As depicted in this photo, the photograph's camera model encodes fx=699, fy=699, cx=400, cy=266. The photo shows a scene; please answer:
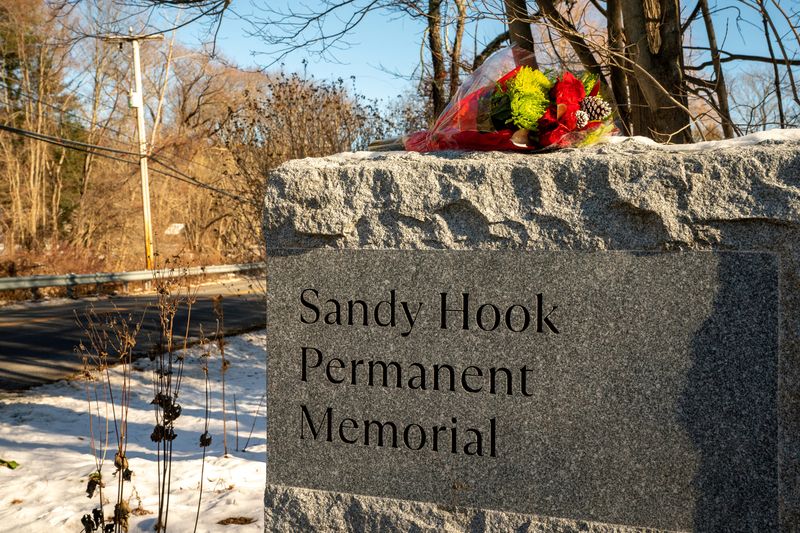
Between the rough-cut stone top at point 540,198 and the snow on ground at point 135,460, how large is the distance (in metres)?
1.71

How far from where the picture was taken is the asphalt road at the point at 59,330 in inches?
280

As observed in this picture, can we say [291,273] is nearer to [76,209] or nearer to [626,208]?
[626,208]

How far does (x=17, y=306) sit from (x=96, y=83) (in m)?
13.2

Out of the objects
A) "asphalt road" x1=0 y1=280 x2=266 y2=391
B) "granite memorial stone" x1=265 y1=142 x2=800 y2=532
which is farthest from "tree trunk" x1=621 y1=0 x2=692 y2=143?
"asphalt road" x1=0 y1=280 x2=266 y2=391

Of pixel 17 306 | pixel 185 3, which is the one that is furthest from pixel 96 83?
pixel 185 3

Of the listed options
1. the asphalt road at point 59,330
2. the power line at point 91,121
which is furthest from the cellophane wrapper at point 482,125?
the power line at point 91,121

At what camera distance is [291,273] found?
253 cm

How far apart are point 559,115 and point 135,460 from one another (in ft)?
11.1

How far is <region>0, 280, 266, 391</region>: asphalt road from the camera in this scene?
7.12 meters

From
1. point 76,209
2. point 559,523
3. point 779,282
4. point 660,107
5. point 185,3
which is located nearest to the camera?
point 779,282

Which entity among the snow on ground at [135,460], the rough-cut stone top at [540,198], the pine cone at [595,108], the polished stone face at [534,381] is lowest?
the snow on ground at [135,460]

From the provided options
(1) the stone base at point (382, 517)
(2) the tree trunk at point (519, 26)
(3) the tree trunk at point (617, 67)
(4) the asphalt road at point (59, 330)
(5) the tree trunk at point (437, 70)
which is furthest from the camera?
(5) the tree trunk at point (437, 70)

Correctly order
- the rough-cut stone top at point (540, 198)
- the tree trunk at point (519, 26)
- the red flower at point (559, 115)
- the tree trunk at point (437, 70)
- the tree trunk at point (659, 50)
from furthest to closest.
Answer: the tree trunk at point (437, 70)
the tree trunk at point (519, 26)
the tree trunk at point (659, 50)
the red flower at point (559, 115)
the rough-cut stone top at point (540, 198)

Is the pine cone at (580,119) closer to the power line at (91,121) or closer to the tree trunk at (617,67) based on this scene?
the tree trunk at (617,67)
